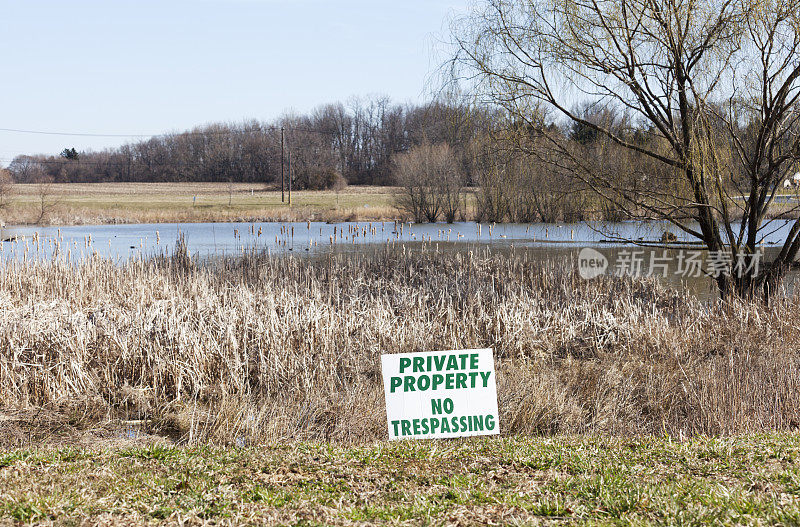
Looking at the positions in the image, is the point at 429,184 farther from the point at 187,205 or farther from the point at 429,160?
the point at 187,205

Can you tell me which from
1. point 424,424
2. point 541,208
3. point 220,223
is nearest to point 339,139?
point 220,223

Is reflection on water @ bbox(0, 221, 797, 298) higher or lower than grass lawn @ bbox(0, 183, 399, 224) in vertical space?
lower

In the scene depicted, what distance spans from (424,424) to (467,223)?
33.2 meters

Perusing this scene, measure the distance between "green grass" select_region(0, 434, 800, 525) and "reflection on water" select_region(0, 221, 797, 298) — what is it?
6050mm

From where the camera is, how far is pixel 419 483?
3965 millimetres

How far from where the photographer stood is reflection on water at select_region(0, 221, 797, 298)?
12439 mm

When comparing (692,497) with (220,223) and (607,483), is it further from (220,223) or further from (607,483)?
(220,223)

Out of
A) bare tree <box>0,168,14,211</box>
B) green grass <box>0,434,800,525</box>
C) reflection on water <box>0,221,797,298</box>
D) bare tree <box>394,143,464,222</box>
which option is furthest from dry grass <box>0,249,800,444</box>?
bare tree <box>0,168,14,211</box>

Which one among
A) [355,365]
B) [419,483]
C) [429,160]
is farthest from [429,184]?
[419,483]

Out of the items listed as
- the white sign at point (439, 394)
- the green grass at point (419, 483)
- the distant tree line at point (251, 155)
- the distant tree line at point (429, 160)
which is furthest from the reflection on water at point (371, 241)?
the distant tree line at point (251, 155)

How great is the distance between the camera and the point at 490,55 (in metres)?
10.0

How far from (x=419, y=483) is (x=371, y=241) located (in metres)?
23.8

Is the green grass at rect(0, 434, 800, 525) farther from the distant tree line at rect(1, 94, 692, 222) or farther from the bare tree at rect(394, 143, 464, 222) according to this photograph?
the bare tree at rect(394, 143, 464, 222)

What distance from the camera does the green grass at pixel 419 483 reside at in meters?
3.43
